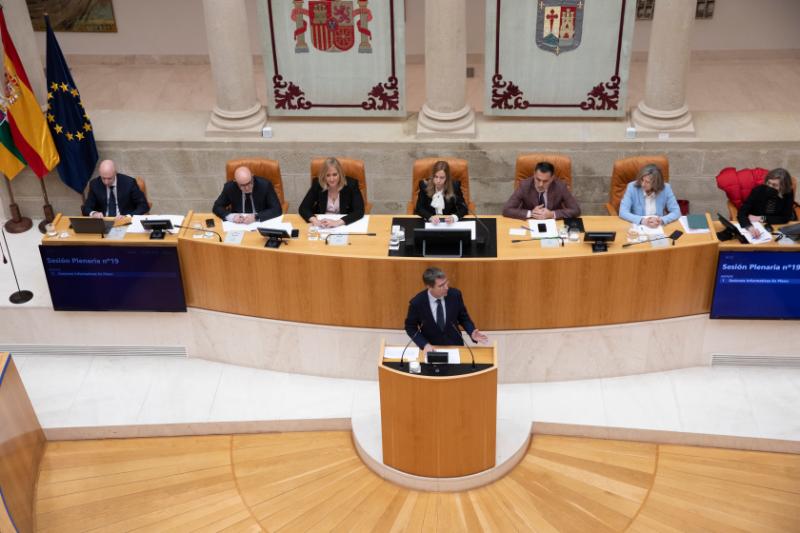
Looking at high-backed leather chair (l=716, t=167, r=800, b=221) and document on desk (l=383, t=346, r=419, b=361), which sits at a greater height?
high-backed leather chair (l=716, t=167, r=800, b=221)

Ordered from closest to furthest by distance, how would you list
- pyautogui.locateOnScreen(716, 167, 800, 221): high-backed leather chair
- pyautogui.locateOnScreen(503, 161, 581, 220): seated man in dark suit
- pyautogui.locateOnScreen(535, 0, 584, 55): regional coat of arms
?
pyautogui.locateOnScreen(503, 161, 581, 220): seated man in dark suit
pyautogui.locateOnScreen(716, 167, 800, 221): high-backed leather chair
pyautogui.locateOnScreen(535, 0, 584, 55): regional coat of arms

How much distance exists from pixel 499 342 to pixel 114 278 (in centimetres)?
300

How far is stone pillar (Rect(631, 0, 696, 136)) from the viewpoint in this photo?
27.0ft

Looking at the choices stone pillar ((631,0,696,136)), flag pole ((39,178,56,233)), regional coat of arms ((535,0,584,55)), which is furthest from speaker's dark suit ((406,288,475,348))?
flag pole ((39,178,56,233))

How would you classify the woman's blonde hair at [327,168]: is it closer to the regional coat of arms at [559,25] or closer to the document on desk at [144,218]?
the document on desk at [144,218]

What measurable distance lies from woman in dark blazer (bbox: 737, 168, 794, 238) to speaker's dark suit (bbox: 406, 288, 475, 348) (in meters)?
2.31

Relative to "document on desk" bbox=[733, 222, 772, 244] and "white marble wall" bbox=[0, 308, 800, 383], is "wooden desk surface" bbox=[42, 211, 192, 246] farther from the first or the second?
"document on desk" bbox=[733, 222, 772, 244]

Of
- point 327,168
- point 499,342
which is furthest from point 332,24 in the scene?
point 499,342

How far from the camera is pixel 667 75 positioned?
8.47 meters

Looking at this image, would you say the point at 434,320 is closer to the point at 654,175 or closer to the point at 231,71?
the point at 654,175

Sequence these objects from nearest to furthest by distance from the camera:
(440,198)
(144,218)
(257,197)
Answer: (144,218), (440,198), (257,197)

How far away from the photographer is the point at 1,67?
873 cm

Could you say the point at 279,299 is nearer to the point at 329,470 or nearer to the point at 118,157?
Result: the point at 329,470

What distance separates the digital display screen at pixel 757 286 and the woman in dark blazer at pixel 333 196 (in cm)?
277
